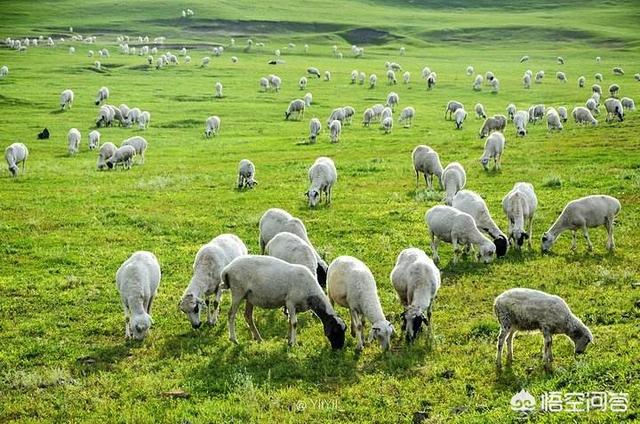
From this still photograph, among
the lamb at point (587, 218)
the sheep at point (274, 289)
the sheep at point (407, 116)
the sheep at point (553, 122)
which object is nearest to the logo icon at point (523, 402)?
the sheep at point (274, 289)

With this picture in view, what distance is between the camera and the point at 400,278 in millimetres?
14938

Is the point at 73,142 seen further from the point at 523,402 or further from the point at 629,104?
the point at 629,104

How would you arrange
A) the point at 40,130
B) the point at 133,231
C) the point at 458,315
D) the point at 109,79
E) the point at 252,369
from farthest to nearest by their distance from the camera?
the point at 109,79 < the point at 40,130 < the point at 133,231 < the point at 458,315 < the point at 252,369

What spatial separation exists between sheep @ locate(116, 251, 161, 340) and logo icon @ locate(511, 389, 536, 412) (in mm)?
7626

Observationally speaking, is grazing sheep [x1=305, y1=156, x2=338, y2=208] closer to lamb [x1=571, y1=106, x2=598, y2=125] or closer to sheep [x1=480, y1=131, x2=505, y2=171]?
sheep [x1=480, y1=131, x2=505, y2=171]

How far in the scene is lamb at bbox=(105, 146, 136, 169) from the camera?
37438 mm

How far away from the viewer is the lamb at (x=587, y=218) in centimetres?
1956

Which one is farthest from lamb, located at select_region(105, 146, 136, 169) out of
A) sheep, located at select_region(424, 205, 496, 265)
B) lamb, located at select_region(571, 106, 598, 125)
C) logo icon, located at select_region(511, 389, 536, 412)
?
logo icon, located at select_region(511, 389, 536, 412)

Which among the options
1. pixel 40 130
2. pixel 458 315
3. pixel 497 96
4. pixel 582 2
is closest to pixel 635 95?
pixel 497 96

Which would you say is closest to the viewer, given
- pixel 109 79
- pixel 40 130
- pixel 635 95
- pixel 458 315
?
pixel 458 315

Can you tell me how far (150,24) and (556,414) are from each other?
152 metres

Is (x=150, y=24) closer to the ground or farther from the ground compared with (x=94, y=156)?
farther from the ground

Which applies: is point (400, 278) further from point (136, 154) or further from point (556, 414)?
point (136, 154)

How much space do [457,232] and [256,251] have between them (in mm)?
5997
